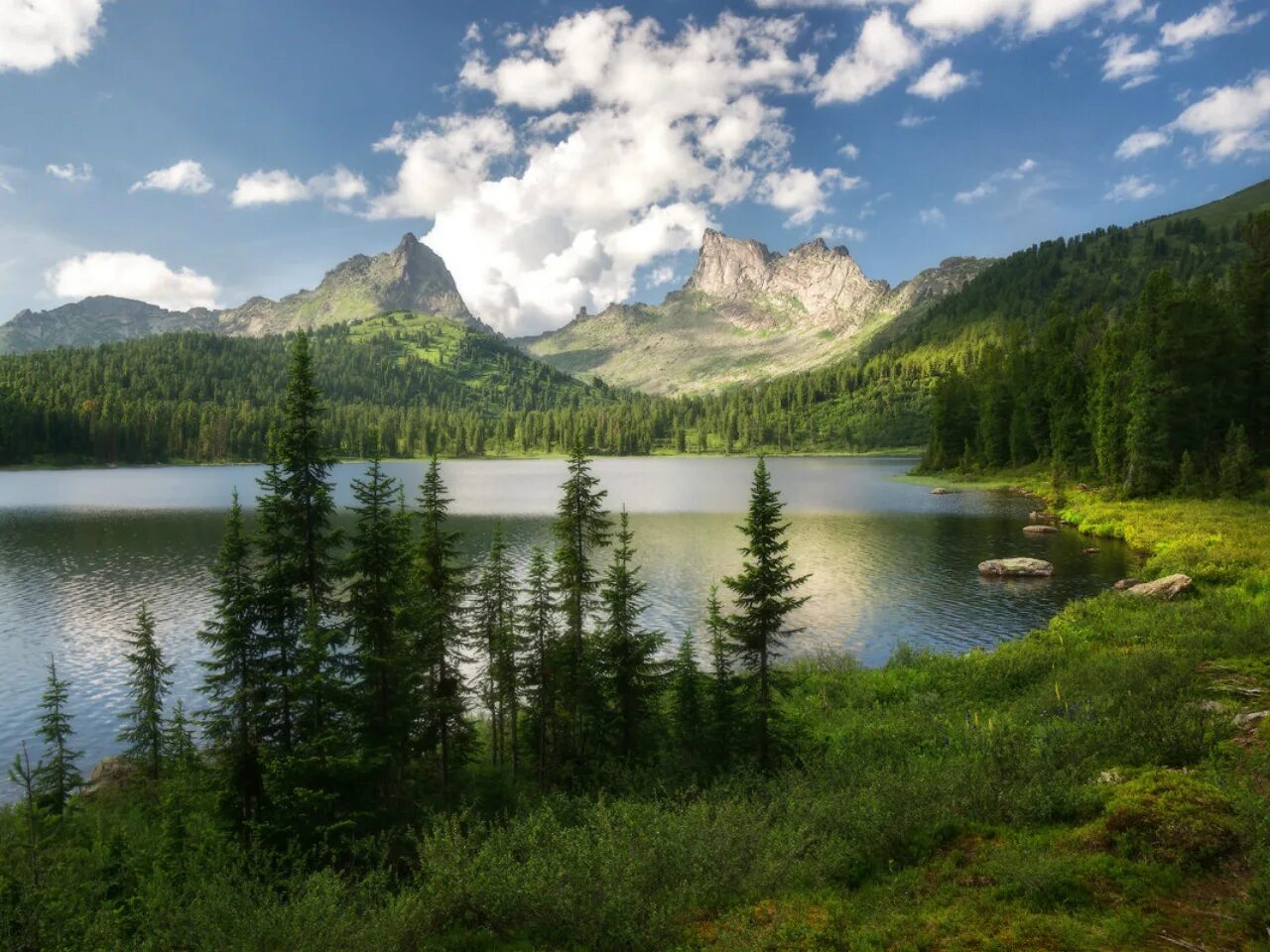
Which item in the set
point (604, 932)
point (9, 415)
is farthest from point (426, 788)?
point (9, 415)

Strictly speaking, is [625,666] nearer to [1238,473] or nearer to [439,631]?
[439,631]

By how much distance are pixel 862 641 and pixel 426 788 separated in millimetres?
26809

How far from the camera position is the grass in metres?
11.1

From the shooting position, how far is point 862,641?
1572 inches

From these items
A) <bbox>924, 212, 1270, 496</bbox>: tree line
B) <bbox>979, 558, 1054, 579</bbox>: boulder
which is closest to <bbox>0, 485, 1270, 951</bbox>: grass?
<bbox>979, 558, 1054, 579</bbox>: boulder

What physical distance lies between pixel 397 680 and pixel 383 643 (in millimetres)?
1326

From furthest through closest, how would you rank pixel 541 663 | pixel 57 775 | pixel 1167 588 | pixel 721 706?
pixel 1167 588
pixel 541 663
pixel 57 775
pixel 721 706

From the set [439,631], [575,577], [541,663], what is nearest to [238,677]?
[439,631]

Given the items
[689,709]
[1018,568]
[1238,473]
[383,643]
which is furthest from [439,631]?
[1238,473]

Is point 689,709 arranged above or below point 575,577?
below

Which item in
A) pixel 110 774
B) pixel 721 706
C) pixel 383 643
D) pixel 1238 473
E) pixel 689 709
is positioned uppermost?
pixel 1238 473

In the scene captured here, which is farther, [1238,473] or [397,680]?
[1238,473]

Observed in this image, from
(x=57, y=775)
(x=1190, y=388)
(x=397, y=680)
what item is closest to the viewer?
(x=397, y=680)

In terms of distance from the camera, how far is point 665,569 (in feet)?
192
